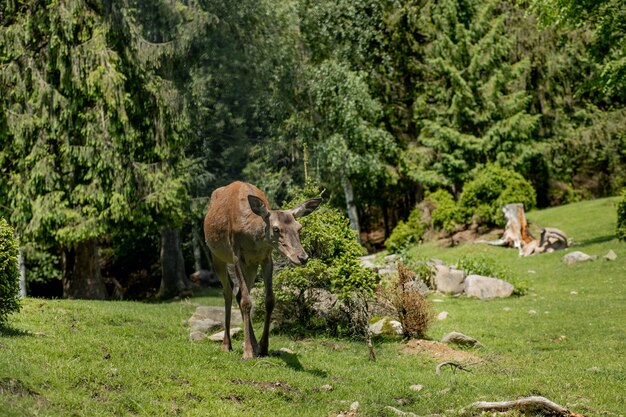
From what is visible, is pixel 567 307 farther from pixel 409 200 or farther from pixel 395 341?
pixel 409 200

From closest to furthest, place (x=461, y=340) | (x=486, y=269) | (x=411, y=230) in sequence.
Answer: (x=461, y=340) → (x=486, y=269) → (x=411, y=230)

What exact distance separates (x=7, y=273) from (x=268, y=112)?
2696 cm

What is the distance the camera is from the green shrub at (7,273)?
11211 mm

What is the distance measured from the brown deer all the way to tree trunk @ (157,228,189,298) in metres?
20.0

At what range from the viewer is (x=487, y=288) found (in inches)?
843

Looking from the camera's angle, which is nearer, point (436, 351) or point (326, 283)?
point (436, 351)

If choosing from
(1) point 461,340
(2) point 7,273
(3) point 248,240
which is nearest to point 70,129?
(2) point 7,273

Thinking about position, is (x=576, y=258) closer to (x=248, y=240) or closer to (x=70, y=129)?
(x=248, y=240)

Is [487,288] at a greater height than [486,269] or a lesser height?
lesser

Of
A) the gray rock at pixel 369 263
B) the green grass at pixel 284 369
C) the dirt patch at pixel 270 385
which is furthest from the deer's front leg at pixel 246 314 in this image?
the gray rock at pixel 369 263

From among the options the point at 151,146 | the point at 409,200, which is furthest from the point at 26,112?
the point at 409,200

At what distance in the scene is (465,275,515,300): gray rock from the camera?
2131cm

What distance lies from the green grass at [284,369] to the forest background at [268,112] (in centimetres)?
544

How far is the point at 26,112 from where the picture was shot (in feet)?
80.8
